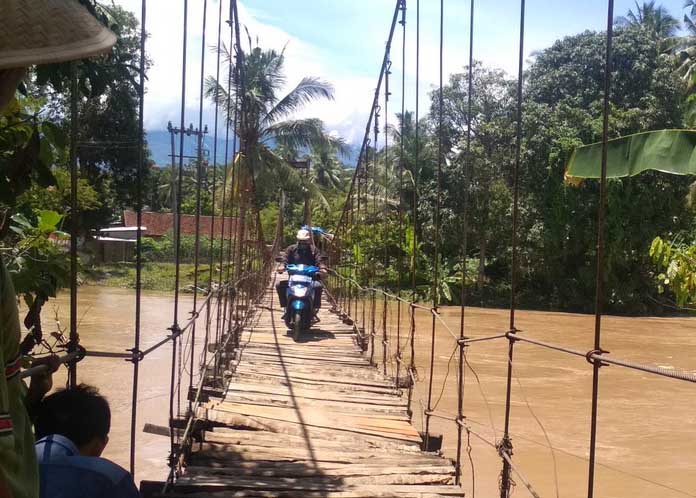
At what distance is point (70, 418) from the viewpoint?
1077mm

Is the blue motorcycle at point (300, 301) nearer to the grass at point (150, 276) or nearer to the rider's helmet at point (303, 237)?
the rider's helmet at point (303, 237)

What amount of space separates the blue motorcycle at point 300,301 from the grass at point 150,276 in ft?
35.6

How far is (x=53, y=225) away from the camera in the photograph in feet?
5.32

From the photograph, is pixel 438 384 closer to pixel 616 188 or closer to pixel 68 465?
pixel 616 188

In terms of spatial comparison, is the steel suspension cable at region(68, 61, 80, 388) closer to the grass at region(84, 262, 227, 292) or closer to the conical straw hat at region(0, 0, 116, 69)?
the conical straw hat at region(0, 0, 116, 69)

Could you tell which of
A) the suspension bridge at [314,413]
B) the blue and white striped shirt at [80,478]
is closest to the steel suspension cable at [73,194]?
the suspension bridge at [314,413]

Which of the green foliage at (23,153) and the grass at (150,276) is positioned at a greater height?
the green foliage at (23,153)

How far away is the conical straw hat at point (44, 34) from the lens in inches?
21.5

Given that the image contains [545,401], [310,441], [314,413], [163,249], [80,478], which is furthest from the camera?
[163,249]

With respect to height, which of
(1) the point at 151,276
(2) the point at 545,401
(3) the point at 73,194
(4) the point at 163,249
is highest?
(3) the point at 73,194

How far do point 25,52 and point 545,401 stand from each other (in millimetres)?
8018

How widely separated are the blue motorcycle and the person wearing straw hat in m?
4.37

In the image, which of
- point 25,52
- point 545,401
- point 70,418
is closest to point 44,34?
point 25,52

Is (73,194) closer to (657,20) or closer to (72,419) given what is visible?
(72,419)
